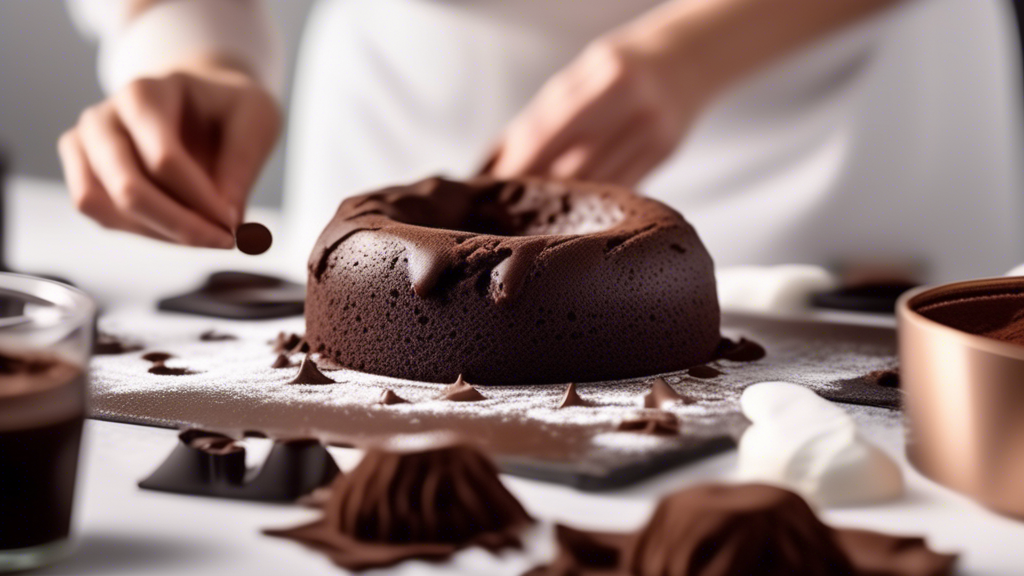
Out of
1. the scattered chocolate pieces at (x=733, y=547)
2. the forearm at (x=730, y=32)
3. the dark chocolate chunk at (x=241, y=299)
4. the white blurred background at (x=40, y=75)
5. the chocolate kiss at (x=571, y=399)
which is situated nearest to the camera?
the scattered chocolate pieces at (x=733, y=547)

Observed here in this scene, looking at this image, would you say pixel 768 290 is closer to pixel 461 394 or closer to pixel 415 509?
pixel 461 394

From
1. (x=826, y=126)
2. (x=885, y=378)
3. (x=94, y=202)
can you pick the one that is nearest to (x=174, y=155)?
(x=94, y=202)

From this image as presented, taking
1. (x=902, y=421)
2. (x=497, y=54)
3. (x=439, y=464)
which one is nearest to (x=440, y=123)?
(x=497, y=54)

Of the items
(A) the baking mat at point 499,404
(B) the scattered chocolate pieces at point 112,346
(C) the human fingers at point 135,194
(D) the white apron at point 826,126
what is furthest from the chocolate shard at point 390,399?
(D) the white apron at point 826,126

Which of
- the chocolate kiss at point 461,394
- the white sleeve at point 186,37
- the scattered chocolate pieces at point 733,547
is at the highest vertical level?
the white sleeve at point 186,37

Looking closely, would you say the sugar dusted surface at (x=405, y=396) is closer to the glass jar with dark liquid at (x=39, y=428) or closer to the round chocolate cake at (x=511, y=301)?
the round chocolate cake at (x=511, y=301)

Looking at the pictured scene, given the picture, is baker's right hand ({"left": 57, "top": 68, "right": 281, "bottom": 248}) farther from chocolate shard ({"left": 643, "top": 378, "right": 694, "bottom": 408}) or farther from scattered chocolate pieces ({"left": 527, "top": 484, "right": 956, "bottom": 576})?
scattered chocolate pieces ({"left": 527, "top": 484, "right": 956, "bottom": 576})
